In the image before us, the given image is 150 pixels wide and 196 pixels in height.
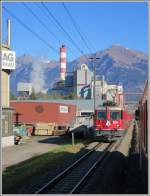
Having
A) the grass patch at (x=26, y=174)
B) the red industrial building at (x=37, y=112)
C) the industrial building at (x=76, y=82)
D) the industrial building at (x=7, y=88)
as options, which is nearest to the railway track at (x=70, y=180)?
the grass patch at (x=26, y=174)

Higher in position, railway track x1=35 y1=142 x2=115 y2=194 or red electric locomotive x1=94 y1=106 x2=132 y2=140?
red electric locomotive x1=94 y1=106 x2=132 y2=140

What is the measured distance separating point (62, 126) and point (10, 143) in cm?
1923

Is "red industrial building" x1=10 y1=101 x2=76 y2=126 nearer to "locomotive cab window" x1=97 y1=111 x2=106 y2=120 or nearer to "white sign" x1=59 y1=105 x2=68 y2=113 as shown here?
"white sign" x1=59 y1=105 x2=68 y2=113

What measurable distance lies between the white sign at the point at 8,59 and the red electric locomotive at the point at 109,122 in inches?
346

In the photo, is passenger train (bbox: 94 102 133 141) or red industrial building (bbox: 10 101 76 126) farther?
red industrial building (bbox: 10 101 76 126)

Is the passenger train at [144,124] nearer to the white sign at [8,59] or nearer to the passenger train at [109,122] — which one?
the passenger train at [109,122]

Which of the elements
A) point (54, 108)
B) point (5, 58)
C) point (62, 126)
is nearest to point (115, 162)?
point (5, 58)

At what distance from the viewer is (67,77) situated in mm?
170500

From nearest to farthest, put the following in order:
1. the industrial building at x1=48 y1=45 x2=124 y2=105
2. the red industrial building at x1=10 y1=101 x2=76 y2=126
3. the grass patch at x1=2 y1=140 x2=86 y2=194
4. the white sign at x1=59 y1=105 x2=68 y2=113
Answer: the grass patch at x1=2 y1=140 x2=86 y2=194 → the red industrial building at x1=10 y1=101 x2=76 y2=126 → the white sign at x1=59 y1=105 x2=68 y2=113 → the industrial building at x1=48 y1=45 x2=124 y2=105

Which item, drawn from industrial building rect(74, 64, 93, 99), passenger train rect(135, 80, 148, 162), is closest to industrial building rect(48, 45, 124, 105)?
industrial building rect(74, 64, 93, 99)

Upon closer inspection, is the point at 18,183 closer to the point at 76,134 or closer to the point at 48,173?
the point at 48,173

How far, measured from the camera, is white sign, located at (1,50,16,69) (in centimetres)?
4156

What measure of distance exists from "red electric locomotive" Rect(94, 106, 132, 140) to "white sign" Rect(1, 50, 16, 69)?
8.80m

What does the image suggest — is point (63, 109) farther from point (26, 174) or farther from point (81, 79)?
point (81, 79)
